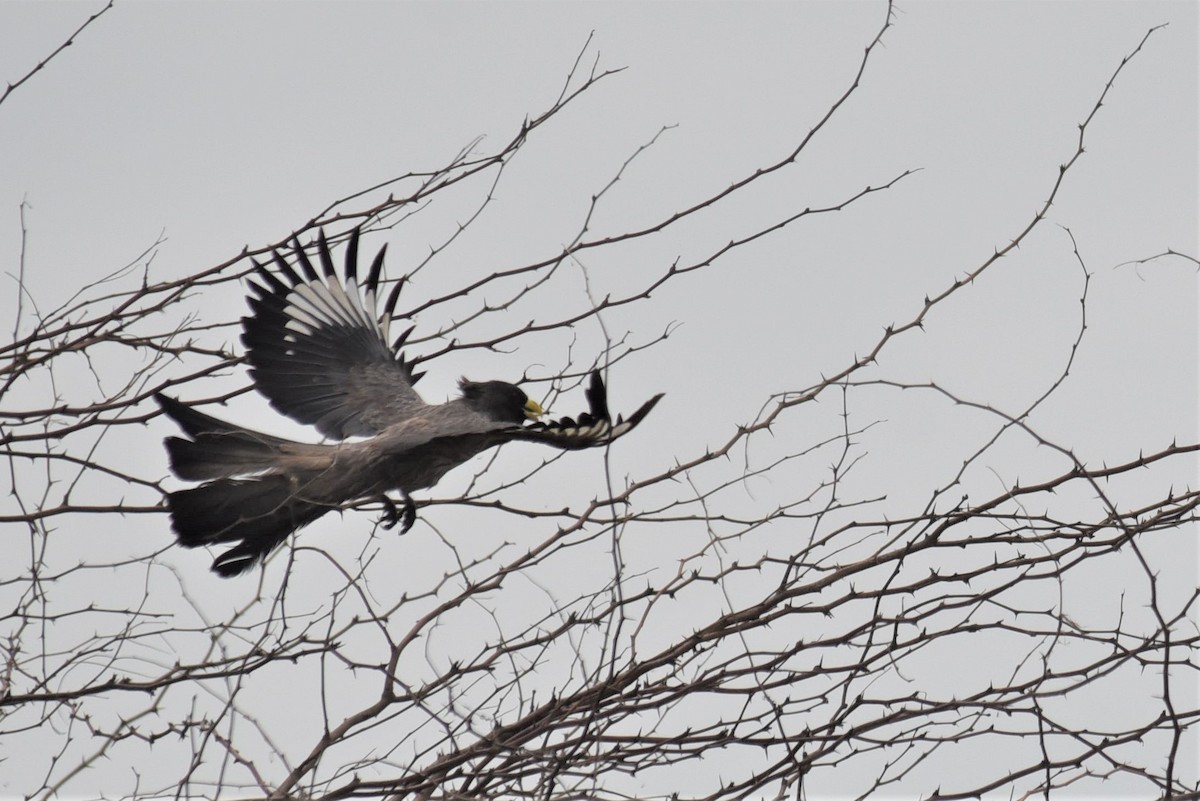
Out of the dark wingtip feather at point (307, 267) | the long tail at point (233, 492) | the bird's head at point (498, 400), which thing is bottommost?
the long tail at point (233, 492)

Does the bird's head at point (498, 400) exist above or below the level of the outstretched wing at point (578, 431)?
above

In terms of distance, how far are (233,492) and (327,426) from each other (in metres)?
0.70

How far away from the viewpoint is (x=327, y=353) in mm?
5707

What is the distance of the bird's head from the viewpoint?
5.62m

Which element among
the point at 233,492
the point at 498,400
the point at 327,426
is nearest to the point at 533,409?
the point at 498,400

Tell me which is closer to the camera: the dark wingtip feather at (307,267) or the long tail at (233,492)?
the long tail at (233,492)

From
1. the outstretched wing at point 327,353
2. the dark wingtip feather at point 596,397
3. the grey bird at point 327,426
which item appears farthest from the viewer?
the outstretched wing at point 327,353

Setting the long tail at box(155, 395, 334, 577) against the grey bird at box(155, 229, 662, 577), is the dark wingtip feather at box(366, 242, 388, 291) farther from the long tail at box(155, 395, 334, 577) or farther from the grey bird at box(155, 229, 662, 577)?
the long tail at box(155, 395, 334, 577)

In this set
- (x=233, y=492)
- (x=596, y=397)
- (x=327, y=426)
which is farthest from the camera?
(x=327, y=426)

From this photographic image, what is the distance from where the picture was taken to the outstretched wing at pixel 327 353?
5.56 meters

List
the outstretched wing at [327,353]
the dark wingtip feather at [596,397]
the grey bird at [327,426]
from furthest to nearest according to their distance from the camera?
the outstretched wing at [327,353] → the grey bird at [327,426] → the dark wingtip feather at [596,397]

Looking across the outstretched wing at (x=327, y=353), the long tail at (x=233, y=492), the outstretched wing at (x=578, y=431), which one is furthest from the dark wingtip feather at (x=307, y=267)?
the outstretched wing at (x=578, y=431)

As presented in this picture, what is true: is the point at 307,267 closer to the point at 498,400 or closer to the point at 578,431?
the point at 498,400

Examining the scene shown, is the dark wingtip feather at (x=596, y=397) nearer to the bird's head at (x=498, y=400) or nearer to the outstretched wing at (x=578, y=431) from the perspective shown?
the outstretched wing at (x=578, y=431)
